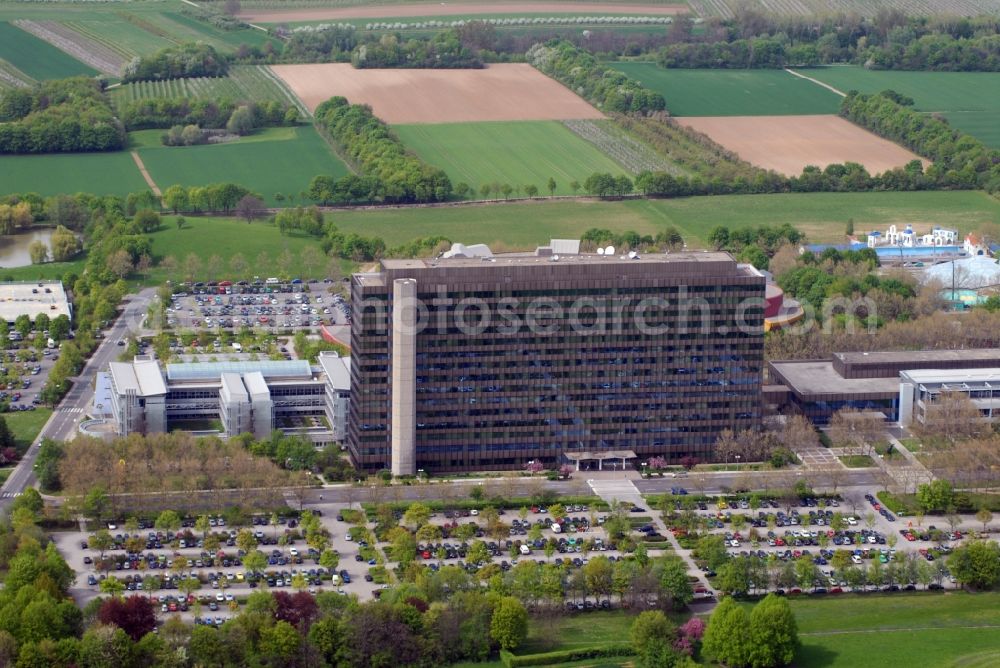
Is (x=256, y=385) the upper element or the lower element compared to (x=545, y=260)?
lower

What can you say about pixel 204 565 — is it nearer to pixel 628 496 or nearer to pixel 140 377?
pixel 628 496

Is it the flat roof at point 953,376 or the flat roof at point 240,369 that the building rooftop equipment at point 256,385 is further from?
the flat roof at point 953,376

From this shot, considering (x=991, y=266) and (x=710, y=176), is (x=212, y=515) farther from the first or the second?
(x=710, y=176)

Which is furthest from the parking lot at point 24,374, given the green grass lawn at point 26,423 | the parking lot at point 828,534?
the parking lot at point 828,534

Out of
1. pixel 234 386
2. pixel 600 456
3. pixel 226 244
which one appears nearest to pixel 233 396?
pixel 234 386

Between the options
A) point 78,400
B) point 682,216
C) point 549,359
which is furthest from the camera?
point 682,216

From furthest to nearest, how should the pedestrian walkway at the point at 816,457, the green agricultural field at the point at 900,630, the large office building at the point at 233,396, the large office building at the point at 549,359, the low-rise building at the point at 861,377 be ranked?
1. the low-rise building at the point at 861,377
2. the large office building at the point at 233,396
3. the pedestrian walkway at the point at 816,457
4. the large office building at the point at 549,359
5. the green agricultural field at the point at 900,630

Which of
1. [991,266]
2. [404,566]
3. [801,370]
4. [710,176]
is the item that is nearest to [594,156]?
[710,176]

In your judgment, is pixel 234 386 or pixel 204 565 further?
pixel 234 386

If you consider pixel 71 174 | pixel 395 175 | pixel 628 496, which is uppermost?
pixel 395 175
